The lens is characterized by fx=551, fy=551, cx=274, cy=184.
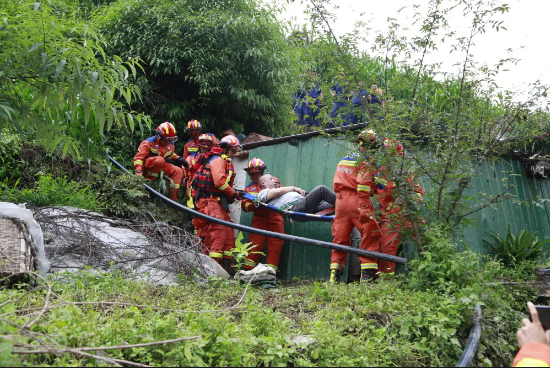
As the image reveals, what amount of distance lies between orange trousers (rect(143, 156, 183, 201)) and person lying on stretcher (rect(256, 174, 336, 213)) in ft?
7.15

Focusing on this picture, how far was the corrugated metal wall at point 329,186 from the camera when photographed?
8.27 meters

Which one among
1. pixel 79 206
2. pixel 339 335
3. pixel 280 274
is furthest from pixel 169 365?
pixel 280 274

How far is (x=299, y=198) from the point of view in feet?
26.6

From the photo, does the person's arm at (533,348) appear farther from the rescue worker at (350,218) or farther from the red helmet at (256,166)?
the red helmet at (256,166)

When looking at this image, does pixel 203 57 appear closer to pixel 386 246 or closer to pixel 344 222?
pixel 344 222

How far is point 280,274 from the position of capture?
8836mm

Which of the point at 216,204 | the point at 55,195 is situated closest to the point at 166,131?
the point at 216,204

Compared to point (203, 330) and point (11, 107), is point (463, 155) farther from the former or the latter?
point (11, 107)

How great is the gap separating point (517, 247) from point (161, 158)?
19.8 feet

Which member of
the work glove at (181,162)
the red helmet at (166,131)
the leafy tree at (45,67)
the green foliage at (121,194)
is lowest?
the green foliage at (121,194)

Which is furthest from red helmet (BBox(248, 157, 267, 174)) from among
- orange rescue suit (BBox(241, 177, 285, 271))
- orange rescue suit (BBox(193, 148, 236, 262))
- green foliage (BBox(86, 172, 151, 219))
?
green foliage (BBox(86, 172, 151, 219))

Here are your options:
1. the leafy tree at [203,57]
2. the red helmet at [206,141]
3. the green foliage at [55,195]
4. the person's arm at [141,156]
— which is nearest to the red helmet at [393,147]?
the red helmet at [206,141]

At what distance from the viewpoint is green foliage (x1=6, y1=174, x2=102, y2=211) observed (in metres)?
7.53

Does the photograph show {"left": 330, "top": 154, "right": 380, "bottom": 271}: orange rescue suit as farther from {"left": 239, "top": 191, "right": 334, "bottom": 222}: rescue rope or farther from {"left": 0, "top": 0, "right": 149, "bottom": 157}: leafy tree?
{"left": 0, "top": 0, "right": 149, "bottom": 157}: leafy tree
